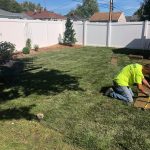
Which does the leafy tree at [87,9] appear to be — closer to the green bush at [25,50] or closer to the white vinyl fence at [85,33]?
the white vinyl fence at [85,33]

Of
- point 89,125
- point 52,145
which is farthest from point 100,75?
point 52,145

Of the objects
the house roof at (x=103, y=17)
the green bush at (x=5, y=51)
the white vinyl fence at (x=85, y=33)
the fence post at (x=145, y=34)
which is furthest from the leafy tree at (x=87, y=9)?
the green bush at (x=5, y=51)

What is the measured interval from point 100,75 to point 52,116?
4.83 m

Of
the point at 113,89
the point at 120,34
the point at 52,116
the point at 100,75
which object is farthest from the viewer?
the point at 120,34

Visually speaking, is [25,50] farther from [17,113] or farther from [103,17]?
[103,17]

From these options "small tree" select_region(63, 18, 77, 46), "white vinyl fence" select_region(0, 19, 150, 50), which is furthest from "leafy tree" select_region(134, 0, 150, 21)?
"small tree" select_region(63, 18, 77, 46)

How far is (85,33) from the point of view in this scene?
24672mm

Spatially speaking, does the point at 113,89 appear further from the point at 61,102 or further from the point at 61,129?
the point at 61,129

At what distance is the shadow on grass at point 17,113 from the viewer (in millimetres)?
7230

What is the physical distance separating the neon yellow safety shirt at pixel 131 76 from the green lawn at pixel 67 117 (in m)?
0.60

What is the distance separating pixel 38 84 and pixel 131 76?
3.54 m

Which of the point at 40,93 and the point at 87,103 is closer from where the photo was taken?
the point at 87,103

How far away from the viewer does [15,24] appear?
19000 millimetres

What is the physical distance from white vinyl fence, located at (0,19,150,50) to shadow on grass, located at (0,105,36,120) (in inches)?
433
